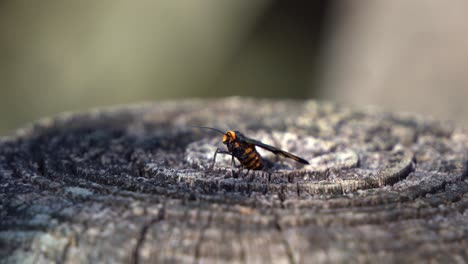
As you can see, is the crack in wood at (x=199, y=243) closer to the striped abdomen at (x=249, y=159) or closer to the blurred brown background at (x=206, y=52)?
the striped abdomen at (x=249, y=159)

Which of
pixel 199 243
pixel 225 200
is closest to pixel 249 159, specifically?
pixel 225 200

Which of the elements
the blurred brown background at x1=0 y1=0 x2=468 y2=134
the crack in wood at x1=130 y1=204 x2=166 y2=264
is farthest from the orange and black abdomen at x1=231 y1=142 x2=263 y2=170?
the blurred brown background at x1=0 y1=0 x2=468 y2=134

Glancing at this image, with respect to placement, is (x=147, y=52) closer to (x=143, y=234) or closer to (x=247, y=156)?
(x=247, y=156)

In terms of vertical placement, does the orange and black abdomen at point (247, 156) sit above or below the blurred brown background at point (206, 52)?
below

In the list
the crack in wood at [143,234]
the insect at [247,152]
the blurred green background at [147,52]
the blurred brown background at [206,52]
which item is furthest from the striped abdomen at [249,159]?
the blurred green background at [147,52]

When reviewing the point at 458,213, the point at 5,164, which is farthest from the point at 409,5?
the point at 5,164

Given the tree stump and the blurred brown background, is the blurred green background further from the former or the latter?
the tree stump
